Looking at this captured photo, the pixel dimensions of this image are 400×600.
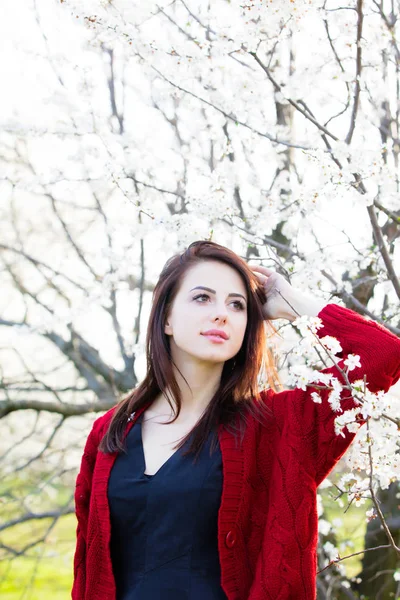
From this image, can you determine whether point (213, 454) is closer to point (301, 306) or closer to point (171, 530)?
point (171, 530)

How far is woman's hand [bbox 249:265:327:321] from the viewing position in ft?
5.94

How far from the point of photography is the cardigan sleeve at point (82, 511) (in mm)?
1800

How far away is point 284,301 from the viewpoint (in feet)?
6.10

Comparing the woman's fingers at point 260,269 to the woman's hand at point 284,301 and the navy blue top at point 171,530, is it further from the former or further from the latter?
the navy blue top at point 171,530

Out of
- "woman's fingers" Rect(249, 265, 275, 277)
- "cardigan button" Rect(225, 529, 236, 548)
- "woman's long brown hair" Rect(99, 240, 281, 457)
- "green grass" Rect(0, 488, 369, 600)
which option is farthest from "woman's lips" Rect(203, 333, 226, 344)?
"green grass" Rect(0, 488, 369, 600)

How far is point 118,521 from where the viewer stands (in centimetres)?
170

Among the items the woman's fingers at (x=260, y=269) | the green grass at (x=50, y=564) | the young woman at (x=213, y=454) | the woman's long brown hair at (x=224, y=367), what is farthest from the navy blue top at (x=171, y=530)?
the green grass at (x=50, y=564)

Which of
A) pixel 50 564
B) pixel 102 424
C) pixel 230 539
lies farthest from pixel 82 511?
pixel 50 564

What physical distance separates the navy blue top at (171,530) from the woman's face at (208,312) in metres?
0.24

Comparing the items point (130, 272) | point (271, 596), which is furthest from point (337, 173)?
point (130, 272)

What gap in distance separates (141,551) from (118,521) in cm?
9

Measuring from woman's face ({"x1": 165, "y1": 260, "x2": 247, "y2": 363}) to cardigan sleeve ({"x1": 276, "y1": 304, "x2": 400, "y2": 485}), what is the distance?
204mm

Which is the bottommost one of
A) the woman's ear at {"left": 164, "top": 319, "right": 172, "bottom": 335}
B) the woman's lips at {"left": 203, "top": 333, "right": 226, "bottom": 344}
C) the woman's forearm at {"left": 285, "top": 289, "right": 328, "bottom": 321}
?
the woman's lips at {"left": 203, "top": 333, "right": 226, "bottom": 344}

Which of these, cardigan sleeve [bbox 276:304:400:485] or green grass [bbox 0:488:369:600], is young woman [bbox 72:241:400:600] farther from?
green grass [bbox 0:488:369:600]
